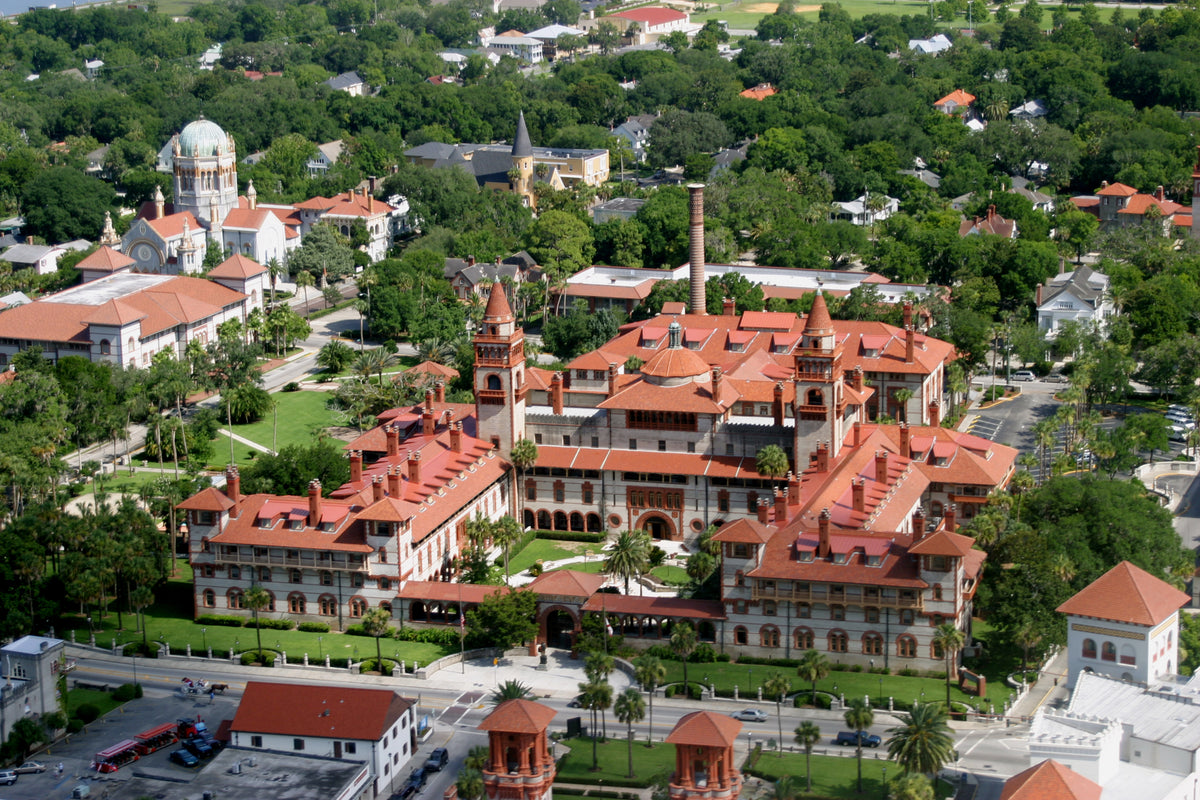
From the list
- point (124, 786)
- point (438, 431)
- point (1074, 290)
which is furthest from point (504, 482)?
point (1074, 290)

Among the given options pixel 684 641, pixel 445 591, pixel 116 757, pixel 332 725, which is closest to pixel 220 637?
pixel 445 591

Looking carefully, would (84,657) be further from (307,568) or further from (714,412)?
(714,412)

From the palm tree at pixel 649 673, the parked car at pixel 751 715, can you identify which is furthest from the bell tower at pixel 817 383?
the palm tree at pixel 649 673

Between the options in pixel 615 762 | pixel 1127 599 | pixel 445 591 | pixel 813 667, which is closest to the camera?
pixel 615 762

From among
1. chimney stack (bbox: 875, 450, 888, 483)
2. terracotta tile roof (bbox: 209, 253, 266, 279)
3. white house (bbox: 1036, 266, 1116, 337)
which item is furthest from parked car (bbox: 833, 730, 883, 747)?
terracotta tile roof (bbox: 209, 253, 266, 279)

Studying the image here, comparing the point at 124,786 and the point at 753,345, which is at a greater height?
the point at 753,345

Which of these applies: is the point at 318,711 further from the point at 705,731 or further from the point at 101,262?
the point at 101,262
